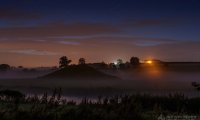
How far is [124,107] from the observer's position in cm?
1728

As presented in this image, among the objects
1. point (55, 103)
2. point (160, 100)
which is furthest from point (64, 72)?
point (55, 103)

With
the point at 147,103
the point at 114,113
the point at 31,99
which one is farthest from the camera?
the point at 147,103

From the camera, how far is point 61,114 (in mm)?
15312

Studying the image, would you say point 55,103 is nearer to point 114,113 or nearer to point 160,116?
point 114,113

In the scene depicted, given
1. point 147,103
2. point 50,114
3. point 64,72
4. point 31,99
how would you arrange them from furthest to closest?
point 64,72 → point 147,103 → point 31,99 → point 50,114

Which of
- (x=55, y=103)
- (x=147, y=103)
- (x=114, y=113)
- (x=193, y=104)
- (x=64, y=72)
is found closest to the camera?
(x=114, y=113)

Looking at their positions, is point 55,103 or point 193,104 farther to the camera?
point 193,104

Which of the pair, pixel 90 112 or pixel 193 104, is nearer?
pixel 90 112

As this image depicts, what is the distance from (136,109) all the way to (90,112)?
87.7 inches

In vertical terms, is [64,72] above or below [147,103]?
above

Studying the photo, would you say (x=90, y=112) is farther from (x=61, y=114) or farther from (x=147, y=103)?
(x=147, y=103)

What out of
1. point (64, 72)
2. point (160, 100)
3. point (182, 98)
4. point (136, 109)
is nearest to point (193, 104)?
point (182, 98)

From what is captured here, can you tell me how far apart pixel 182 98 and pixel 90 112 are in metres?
11.6

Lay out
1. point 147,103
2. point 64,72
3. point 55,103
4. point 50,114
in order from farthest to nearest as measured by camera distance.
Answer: point 64,72 < point 147,103 < point 55,103 < point 50,114
